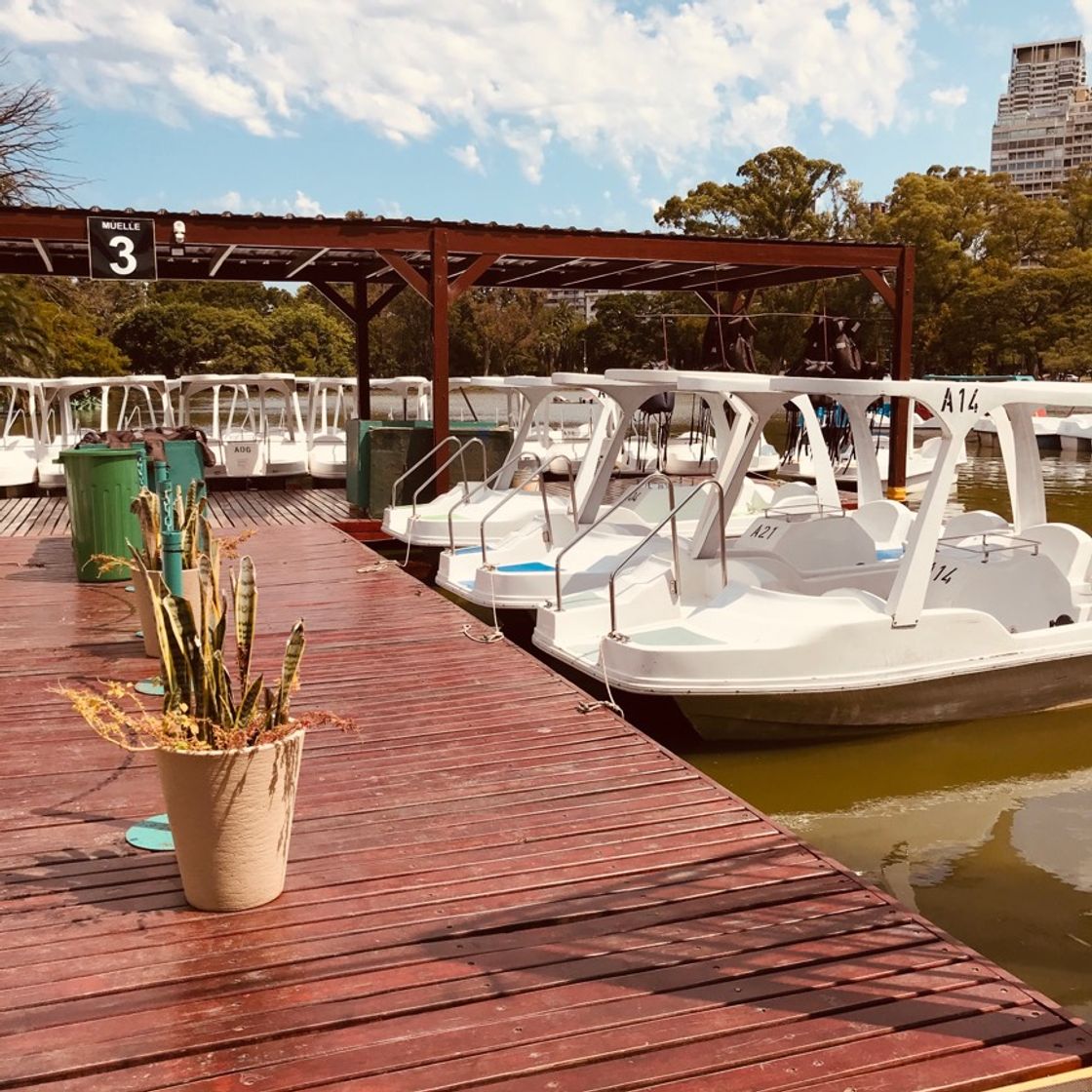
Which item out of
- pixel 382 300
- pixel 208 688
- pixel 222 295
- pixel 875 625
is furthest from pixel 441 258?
pixel 222 295

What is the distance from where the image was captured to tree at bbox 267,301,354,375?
195 feet

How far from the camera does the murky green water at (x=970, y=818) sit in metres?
5.77

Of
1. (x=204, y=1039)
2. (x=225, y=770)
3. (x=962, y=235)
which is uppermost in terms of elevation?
(x=962, y=235)

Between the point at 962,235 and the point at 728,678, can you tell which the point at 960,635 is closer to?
the point at 728,678

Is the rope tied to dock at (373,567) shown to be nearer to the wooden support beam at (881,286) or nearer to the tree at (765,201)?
the wooden support beam at (881,286)

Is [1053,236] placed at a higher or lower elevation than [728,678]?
higher

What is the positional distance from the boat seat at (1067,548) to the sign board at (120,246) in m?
9.34

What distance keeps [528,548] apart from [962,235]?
53.1 meters

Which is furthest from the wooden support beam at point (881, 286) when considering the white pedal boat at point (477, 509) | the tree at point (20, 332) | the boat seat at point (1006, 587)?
the tree at point (20, 332)

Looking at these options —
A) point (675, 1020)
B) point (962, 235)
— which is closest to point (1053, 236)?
point (962, 235)

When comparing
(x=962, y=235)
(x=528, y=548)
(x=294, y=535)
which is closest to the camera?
(x=528, y=548)

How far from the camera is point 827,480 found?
12.1 m

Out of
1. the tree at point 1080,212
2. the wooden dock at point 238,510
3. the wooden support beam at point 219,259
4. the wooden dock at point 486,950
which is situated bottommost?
the wooden dock at point 486,950

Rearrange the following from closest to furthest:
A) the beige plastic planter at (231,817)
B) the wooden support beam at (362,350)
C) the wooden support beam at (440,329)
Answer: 1. the beige plastic planter at (231,817)
2. the wooden support beam at (440,329)
3. the wooden support beam at (362,350)
